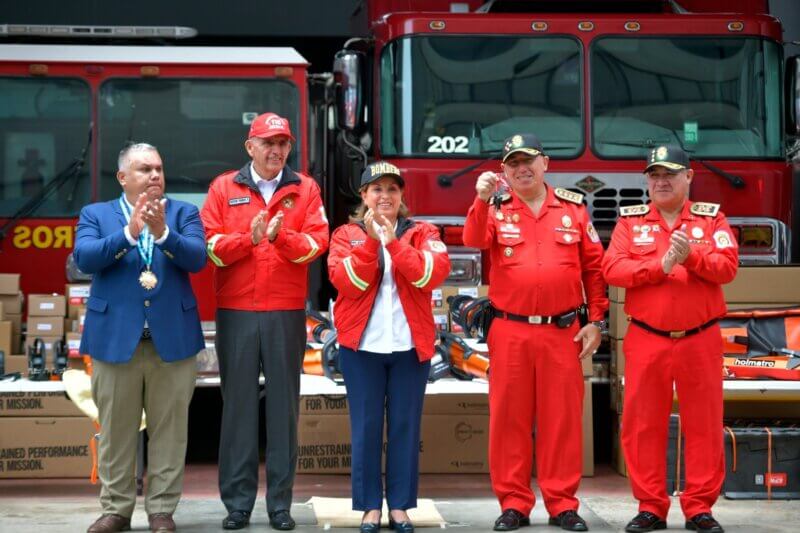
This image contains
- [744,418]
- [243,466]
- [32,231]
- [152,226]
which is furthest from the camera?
[32,231]

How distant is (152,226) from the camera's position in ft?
20.8

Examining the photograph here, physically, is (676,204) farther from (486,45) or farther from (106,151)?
(106,151)

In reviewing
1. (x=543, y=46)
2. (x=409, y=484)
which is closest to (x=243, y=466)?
(x=409, y=484)

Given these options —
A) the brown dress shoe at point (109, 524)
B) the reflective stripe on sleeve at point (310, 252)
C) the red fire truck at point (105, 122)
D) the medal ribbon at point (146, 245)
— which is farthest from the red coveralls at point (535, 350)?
the red fire truck at point (105, 122)

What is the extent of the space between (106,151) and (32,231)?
2.46 feet

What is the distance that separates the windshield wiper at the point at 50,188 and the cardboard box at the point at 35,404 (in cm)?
157

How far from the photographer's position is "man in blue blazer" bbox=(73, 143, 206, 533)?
6457mm

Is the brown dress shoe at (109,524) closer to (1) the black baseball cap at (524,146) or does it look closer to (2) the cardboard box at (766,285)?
(1) the black baseball cap at (524,146)

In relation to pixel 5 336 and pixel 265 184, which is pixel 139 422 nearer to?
pixel 265 184

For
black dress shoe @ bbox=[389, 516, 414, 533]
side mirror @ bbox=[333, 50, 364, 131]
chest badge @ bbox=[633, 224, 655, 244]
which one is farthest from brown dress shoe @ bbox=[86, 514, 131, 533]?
side mirror @ bbox=[333, 50, 364, 131]

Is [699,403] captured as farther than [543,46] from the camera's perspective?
No

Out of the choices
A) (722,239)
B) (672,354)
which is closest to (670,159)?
(722,239)

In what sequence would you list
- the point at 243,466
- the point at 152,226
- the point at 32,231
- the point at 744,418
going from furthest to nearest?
the point at 32,231, the point at 744,418, the point at 243,466, the point at 152,226

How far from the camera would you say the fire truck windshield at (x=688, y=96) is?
959 centimetres
